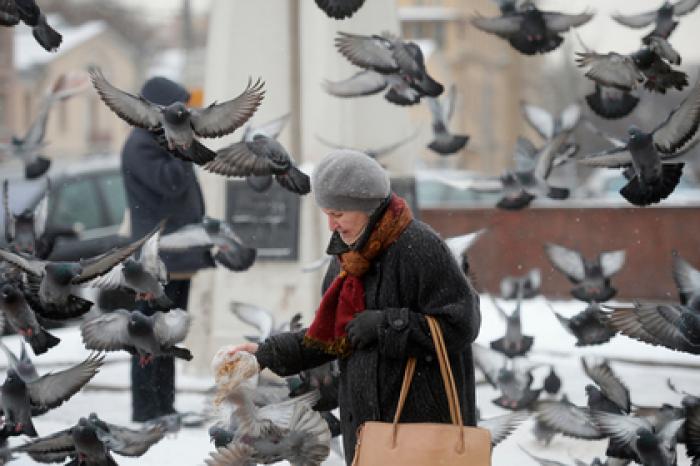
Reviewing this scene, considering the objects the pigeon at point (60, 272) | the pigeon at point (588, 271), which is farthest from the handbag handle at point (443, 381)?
the pigeon at point (588, 271)

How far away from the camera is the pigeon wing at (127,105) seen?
5.81m

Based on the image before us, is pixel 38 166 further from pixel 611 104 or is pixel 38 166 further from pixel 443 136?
pixel 611 104

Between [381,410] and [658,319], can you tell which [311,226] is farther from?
[381,410]

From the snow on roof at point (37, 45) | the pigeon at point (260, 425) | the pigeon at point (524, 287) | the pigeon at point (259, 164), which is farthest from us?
the snow on roof at point (37, 45)

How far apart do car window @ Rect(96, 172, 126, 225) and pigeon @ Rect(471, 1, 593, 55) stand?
712cm

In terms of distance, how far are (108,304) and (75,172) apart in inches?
160

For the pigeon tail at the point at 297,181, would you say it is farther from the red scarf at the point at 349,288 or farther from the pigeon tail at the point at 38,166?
the pigeon tail at the point at 38,166

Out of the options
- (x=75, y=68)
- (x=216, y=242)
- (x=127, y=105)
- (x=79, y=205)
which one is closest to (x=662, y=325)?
(x=127, y=105)

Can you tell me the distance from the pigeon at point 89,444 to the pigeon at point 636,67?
2.78 metres

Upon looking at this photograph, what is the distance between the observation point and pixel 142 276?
6734 mm

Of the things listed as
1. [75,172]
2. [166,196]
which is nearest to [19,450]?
[166,196]

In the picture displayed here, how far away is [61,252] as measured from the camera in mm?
12352

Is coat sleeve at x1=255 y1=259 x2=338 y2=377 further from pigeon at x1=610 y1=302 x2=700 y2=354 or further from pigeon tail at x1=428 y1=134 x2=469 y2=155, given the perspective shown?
pigeon tail at x1=428 y1=134 x2=469 y2=155

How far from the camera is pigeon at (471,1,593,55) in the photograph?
291 inches
